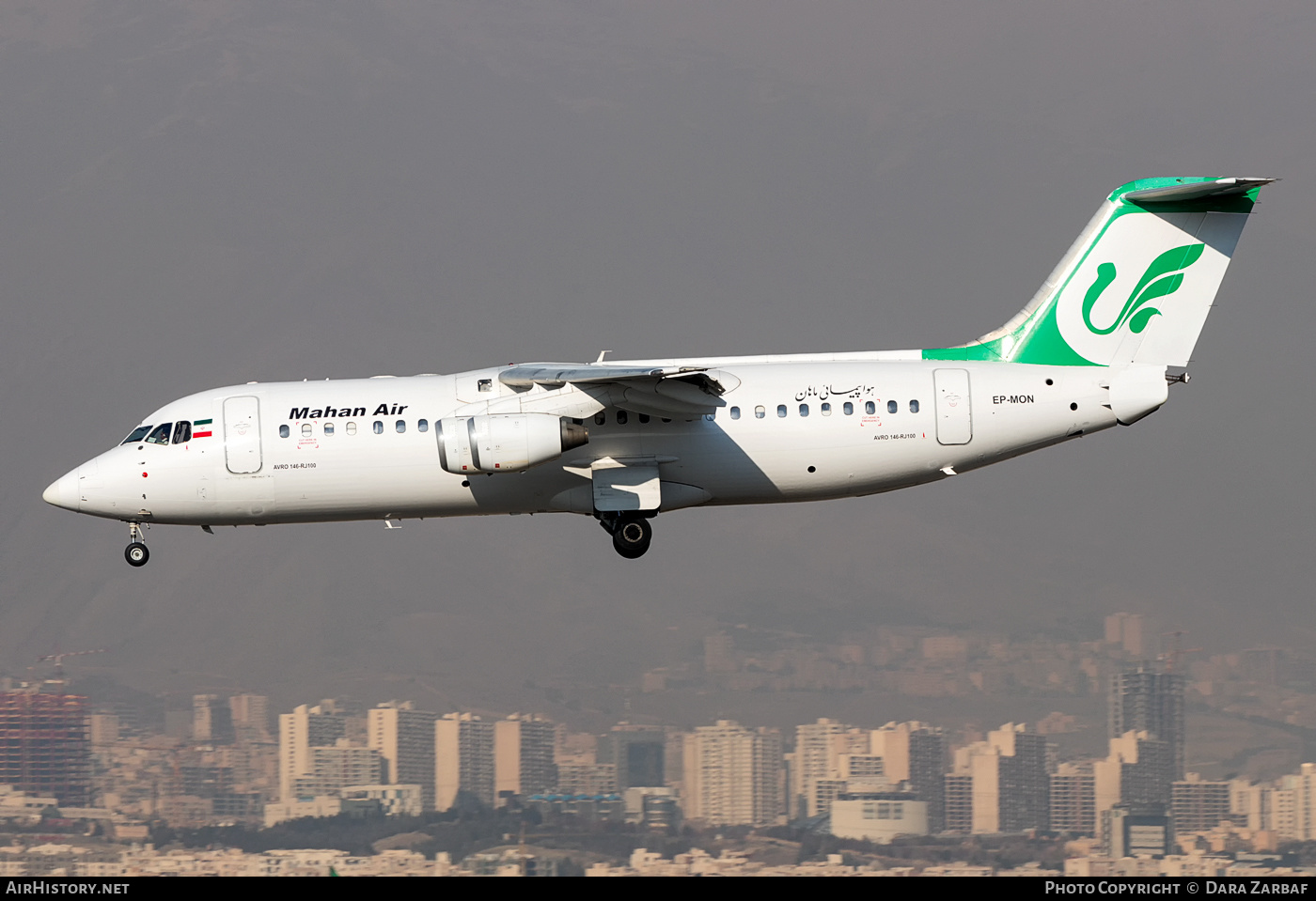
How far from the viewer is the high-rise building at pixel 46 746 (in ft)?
322

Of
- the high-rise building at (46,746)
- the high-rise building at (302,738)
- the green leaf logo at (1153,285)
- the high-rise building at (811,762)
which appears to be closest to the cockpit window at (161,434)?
the green leaf logo at (1153,285)

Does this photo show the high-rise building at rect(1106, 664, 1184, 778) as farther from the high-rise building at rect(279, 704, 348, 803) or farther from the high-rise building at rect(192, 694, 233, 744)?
the high-rise building at rect(192, 694, 233, 744)

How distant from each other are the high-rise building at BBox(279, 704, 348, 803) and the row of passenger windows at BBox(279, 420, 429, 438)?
2807 inches

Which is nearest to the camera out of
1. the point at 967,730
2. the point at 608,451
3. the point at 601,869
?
the point at 608,451

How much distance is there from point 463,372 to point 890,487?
7.58 metres

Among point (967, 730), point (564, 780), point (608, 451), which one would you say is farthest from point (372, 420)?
point (967, 730)

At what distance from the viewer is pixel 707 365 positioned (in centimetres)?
2870

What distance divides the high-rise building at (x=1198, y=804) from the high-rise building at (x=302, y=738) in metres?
49.3

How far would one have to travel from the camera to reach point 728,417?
28.2 meters

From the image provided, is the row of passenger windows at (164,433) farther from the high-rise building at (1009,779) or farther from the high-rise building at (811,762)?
the high-rise building at (1009,779)

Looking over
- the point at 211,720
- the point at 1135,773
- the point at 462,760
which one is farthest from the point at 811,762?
the point at 211,720

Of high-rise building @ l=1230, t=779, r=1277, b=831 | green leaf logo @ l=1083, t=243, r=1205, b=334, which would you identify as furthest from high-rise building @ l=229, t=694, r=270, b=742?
green leaf logo @ l=1083, t=243, r=1205, b=334
